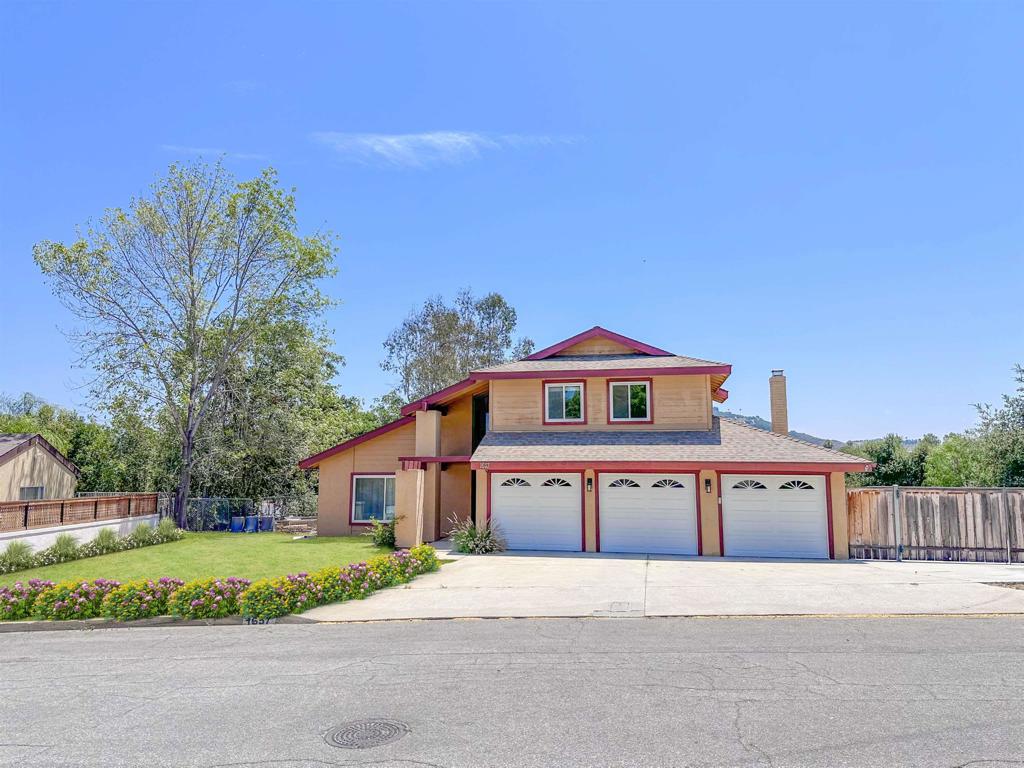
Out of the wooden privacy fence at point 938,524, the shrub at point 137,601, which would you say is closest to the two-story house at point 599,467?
the wooden privacy fence at point 938,524

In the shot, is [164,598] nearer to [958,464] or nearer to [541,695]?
[541,695]

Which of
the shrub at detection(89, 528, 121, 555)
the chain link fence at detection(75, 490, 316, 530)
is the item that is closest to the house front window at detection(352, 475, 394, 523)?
the chain link fence at detection(75, 490, 316, 530)

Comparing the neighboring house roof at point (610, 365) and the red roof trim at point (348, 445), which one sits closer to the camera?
the neighboring house roof at point (610, 365)

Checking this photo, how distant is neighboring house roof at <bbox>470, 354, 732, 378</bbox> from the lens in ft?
69.4

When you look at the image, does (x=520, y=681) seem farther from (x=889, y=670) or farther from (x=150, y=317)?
(x=150, y=317)

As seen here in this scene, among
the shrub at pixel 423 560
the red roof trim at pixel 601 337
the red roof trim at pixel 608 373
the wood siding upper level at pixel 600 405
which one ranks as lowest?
the shrub at pixel 423 560

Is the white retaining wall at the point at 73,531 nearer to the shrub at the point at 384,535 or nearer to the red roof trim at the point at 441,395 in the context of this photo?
the shrub at the point at 384,535

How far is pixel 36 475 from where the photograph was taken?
1143 inches

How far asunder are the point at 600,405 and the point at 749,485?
5528mm

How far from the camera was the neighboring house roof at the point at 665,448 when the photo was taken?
18.5m

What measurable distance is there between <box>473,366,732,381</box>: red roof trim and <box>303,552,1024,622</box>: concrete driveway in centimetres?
629

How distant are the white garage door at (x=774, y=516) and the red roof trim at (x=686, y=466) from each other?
1.68 feet

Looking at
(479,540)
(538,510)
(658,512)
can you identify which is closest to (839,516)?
(658,512)

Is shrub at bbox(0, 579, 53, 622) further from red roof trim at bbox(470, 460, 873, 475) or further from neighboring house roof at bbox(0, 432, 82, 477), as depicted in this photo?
neighboring house roof at bbox(0, 432, 82, 477)
